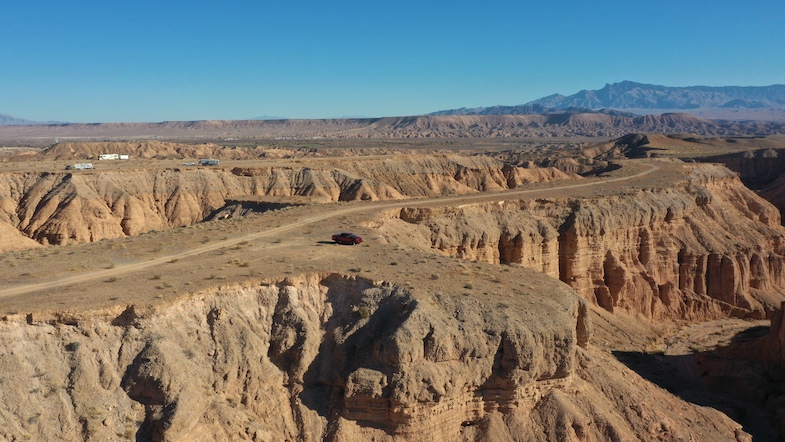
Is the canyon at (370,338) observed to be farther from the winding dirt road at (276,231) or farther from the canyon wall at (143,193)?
the canyon wall at (143,193)

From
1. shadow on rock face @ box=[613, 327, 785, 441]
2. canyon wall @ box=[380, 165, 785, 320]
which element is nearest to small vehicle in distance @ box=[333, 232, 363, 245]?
canyon wall @ box=[380, 165, 785, 320]

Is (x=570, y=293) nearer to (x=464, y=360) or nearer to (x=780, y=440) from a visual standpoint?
(x=464, y=360)

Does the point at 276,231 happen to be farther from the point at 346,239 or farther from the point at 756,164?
the point at 756,164

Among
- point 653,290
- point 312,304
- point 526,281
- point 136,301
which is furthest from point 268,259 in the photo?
point 653,290

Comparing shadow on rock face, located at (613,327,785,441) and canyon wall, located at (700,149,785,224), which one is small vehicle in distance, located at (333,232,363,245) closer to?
shadow on rock face, located at (613,327,785,441)

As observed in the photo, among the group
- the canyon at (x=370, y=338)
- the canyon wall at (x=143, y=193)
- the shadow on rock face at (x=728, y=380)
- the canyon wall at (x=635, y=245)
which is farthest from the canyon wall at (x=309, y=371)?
the canyon wall at (x=143, y=193)

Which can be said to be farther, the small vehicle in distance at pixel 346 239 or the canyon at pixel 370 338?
the small vehicle in distance at pixel 346 239
